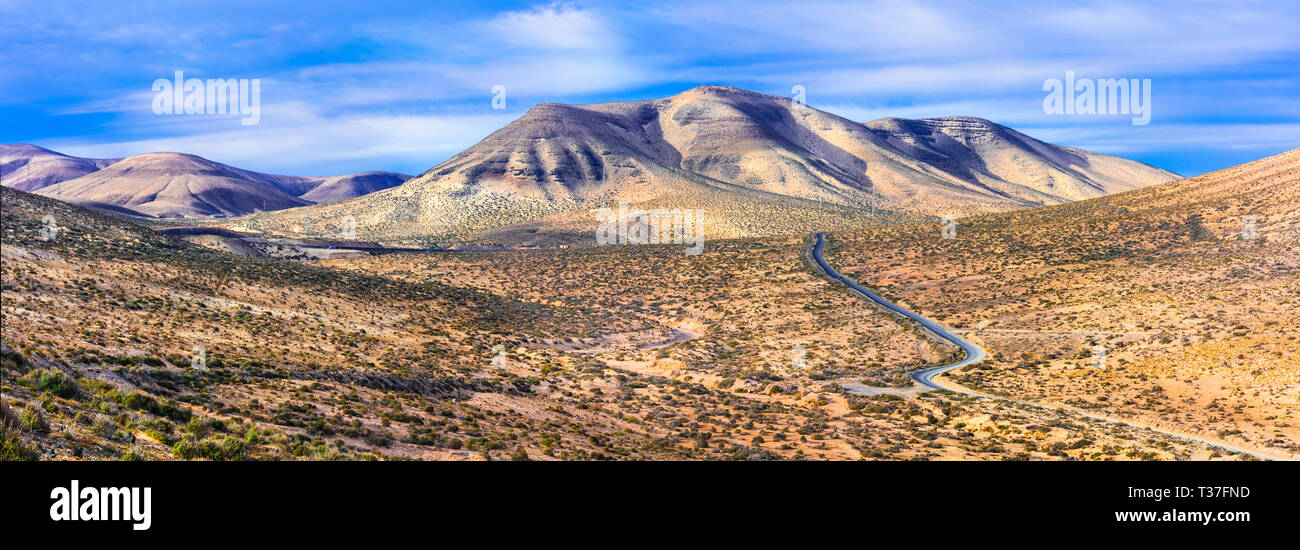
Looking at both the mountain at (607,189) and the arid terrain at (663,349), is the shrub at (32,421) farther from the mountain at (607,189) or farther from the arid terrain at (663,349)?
the mountain at (607,189)

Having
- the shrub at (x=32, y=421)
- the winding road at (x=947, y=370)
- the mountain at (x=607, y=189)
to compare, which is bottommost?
the winding road at (x=947, y=370)

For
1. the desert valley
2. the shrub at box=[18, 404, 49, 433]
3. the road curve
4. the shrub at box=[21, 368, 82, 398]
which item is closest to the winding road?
the road curve

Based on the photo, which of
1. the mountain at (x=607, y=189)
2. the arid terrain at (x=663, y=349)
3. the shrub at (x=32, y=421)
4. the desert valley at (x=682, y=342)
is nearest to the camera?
the shrub at (x=32, y=421)

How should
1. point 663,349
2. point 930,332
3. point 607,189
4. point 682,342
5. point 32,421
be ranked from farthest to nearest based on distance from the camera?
point 607,189, point 682,342, point 930,332, point 663,349, point 32,421

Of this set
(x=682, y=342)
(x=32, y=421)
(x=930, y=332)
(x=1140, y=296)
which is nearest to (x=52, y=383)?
(x=32, y=421)

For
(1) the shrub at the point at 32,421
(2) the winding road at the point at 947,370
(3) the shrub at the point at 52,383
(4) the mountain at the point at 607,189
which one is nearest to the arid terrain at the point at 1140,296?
(2) the winding road at the point at 947,370

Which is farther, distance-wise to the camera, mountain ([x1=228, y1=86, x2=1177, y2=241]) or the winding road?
mountain ([x1=228, y1=86, x2=1177, y2=241])

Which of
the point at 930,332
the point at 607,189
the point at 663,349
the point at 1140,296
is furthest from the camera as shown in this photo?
the point at 607,189

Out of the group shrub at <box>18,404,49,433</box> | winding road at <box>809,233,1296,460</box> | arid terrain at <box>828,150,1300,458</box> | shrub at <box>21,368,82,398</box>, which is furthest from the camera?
arid terrain at <box>828,150,1300,458</box>

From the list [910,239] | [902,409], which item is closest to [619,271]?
[910,239]

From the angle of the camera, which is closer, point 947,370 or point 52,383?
point 52,383

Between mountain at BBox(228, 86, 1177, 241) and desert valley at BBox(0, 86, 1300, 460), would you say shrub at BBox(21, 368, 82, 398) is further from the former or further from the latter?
mountain at BBox(228, 86, 1177, 241)

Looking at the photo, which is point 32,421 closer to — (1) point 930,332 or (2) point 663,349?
(2) point 663,349
